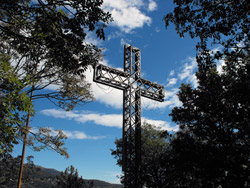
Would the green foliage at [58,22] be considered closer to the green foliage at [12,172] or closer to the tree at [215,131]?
the tree at [215,131]

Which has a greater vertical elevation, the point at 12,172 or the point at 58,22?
the point at 58,22

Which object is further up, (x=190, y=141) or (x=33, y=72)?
(x=33, y=72)

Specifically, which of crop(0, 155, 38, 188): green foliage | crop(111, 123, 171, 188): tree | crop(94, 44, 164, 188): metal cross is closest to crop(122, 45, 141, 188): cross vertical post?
crop(94, 44, 164, 188): metal cross

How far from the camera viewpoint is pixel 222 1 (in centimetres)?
793

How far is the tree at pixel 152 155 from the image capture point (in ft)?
72.1

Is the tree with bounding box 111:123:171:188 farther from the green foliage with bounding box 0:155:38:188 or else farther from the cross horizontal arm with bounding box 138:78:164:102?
the green foliage with bounding box 0:155:38:188

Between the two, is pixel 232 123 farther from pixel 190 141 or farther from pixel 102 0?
pixel 102 0

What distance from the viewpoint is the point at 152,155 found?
2344cm

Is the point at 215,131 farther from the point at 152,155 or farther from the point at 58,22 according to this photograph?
the point at 58,22

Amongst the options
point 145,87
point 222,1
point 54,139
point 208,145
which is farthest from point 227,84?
point 54,139

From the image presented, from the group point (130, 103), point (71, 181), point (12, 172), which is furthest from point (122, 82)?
point (12, 172)

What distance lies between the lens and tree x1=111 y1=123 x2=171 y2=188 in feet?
72.1

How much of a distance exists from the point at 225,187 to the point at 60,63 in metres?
14.7

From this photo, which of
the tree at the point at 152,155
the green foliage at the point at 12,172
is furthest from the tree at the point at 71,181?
the green foliage at the point at 12,172
